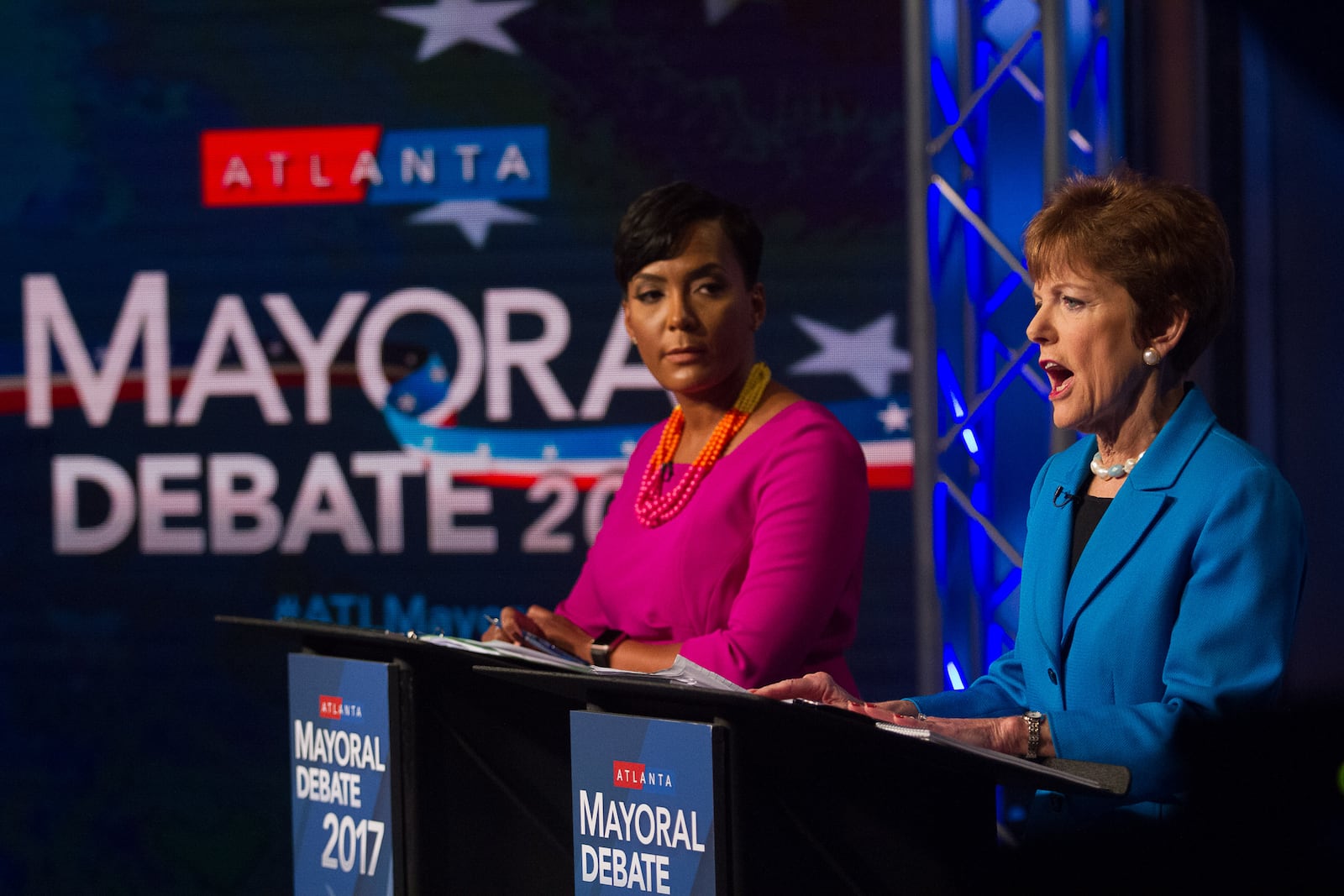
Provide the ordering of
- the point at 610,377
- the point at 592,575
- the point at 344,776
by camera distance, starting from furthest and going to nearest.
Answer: the point at 610,377 → the point at 592,575 → the point at 344,776

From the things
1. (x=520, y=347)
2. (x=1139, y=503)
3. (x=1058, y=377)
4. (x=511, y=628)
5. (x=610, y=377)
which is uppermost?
(x=520, y=347)

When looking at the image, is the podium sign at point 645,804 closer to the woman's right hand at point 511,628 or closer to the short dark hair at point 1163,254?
the woman's right hand at point 511,628

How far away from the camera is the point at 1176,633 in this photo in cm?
159

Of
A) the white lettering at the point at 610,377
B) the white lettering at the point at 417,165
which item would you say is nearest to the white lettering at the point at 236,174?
the white lettering at the point at 417,165

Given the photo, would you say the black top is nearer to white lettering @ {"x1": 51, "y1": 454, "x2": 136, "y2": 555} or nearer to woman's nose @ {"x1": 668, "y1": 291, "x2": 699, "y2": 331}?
woman's nose @ {"x1": 668, "y1": 291, "x2": 699, "y2": 331}

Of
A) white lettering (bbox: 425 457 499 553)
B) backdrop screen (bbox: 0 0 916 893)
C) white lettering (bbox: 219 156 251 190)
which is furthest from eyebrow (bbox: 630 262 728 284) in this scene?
white lettering (bbox: 219 156 251 190)

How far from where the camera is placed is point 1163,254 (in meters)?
1.68

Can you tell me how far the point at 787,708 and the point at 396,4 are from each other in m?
3.73

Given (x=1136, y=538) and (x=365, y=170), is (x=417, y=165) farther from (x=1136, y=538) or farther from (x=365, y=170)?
(x=1136, y=538)

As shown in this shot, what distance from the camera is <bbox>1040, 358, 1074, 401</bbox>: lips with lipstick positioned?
1.74 metres

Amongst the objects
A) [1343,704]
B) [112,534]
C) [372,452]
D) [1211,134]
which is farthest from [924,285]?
[112,534]

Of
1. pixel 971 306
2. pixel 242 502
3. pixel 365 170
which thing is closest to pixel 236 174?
pixel 365 170

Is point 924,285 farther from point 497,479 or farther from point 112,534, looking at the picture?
point 112,534

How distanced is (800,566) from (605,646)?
1.28ft
